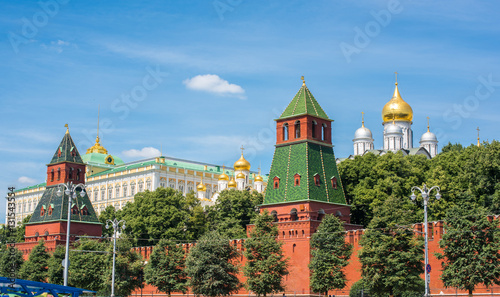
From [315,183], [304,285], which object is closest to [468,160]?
[315,183]

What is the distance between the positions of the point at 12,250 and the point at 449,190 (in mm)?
42166

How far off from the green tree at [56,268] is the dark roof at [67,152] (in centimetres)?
1381

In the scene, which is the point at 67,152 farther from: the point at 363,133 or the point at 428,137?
the point at 428,137

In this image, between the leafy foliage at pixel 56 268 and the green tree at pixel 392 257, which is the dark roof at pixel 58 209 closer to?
the leafy foliage at pixel 56 268

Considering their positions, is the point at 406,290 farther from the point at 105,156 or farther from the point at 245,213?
the point at 105,156

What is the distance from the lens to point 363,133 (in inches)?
4855

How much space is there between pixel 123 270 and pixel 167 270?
3927 mm

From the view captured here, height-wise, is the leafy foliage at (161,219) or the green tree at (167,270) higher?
the leafy foliage at (161,219)

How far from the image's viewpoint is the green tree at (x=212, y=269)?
191ft

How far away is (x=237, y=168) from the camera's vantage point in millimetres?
131625

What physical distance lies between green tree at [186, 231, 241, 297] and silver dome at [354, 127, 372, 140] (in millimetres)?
66218

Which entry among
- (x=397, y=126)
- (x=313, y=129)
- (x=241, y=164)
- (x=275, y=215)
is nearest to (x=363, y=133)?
(x=397, y=126)

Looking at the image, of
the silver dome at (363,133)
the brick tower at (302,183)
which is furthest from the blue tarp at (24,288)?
the silver dome at (363,133)

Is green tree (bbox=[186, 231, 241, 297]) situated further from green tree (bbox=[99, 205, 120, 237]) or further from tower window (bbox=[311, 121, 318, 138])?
green tree (bbox=[99, 205, 120, 237])
